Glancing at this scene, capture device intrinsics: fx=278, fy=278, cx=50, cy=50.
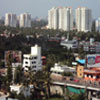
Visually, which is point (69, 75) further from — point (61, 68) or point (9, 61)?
point (9, 61)

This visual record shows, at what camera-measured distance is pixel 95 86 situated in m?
9.62

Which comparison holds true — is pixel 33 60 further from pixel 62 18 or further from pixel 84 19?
pixel 62 18

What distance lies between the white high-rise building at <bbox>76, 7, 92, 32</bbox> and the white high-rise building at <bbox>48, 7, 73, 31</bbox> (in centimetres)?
126

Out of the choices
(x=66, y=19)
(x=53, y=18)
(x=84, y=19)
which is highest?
(x=53, y=18)

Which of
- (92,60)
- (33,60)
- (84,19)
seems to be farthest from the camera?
(84,19)

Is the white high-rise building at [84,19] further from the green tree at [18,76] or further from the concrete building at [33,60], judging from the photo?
the green tree at [18,76]

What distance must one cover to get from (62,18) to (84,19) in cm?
364

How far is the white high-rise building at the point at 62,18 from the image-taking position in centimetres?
4162

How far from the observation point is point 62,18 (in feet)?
139

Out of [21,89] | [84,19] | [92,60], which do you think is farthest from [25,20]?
[21,89]

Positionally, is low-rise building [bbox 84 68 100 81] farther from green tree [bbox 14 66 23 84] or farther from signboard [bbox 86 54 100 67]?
green tree [bbox 14 66 23 84]

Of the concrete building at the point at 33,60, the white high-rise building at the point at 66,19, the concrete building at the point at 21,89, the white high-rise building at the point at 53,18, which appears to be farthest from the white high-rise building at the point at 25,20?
the concrete building at the point at 21,89

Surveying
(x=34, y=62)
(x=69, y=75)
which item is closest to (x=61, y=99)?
(x=69, y=75)

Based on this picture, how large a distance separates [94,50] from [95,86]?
48.8 ft
